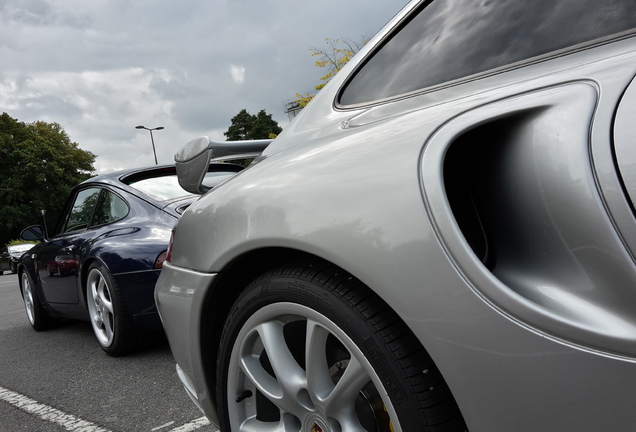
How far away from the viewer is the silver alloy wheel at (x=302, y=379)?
1212 millimetres

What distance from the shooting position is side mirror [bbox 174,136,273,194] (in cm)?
187

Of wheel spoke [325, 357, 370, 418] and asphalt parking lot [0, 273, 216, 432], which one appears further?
asphalt parking lot [0, 273, 216, 432]

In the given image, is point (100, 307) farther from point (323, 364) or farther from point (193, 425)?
point (323, 364)

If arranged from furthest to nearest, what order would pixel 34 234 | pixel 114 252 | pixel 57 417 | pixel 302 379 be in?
pixel 34 234 < pixel 114 252 < pixel 57 417 < pixel 302 379

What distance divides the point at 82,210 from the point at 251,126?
182ft

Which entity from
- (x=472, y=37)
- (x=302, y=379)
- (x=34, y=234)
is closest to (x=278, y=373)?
(x=302, y=379)

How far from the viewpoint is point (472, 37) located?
128 centimetres

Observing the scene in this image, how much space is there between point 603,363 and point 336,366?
0.73 meters

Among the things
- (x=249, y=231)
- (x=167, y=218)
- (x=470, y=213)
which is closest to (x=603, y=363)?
(x=470, y=213)

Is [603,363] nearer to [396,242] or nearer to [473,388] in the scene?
[473,388]

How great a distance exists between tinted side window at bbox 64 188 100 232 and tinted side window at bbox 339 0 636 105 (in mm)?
3206

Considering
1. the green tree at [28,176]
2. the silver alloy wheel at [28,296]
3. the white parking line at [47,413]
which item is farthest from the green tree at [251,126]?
the white parking line at [47,413]

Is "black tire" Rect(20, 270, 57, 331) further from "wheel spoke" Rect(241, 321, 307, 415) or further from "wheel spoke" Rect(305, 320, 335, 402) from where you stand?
"wheel spoke" Rect(305, 320, 335, 402)

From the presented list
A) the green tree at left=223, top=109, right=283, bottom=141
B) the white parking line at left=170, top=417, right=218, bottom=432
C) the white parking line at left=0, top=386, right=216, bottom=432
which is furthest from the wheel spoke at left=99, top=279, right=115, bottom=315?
the green tree at left=223, top=109, right=283, bottom=141
